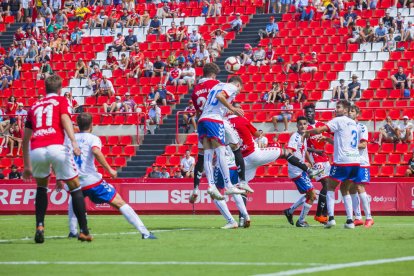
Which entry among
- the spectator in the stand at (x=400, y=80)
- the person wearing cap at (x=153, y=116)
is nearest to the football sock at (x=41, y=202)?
the spectator in the stand at (x=400, y=80)

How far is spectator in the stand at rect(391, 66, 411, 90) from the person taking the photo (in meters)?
35.3

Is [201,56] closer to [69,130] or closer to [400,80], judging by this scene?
[400,80]

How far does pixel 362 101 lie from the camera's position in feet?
116

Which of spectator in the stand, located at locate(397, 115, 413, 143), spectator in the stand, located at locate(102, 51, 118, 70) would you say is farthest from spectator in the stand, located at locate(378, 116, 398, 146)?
spectator in the stand, located at locate(102, 51, 118, 70)

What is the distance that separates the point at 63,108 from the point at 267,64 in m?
25.7

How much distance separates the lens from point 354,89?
3531cm

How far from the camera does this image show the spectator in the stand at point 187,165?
33.6 meters

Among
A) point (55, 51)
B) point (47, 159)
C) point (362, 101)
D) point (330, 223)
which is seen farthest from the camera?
point (55, 51)

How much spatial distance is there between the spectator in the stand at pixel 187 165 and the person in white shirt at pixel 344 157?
14.8 meters

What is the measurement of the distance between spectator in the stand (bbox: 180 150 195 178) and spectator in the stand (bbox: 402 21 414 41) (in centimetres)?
970

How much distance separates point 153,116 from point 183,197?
345 inches

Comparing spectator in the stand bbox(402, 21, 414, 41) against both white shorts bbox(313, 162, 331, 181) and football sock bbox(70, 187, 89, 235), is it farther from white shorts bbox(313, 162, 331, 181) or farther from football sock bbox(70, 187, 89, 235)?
football sock bbox(70, 187, 89, 235)

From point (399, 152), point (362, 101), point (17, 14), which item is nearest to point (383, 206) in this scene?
point (399, 152)

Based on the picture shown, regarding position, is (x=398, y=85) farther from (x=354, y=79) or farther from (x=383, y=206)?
(x=383, y=206)
